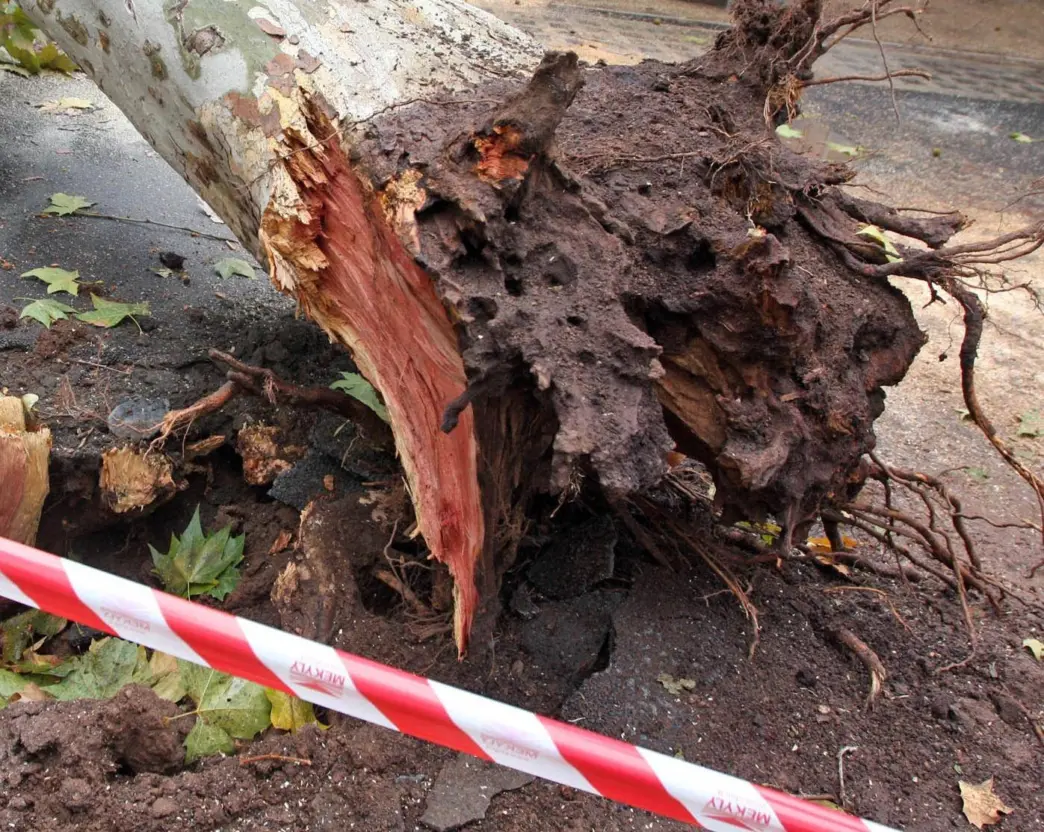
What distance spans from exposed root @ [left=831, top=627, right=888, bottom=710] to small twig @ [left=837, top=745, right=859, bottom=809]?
133 mm

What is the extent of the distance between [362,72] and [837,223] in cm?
122

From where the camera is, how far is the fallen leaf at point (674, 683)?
2059 mm

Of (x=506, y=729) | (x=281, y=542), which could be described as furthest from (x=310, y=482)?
(x=506, y=729)

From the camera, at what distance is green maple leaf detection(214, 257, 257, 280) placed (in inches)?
138

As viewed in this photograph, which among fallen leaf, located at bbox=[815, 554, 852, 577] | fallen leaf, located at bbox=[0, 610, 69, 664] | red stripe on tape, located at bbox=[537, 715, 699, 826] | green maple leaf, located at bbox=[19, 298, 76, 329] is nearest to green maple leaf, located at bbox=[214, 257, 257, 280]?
green maple leaf, located at bbox=[19, 298, 76, 329]

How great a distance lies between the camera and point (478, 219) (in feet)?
5.06

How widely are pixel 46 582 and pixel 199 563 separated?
874 millimetres

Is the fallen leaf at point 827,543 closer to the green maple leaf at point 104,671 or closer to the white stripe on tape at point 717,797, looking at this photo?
the white stripe on tape at point 717,797

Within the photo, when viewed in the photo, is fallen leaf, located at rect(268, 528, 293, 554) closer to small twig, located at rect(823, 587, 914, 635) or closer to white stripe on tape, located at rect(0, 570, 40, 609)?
A: white stripe on tape, located at rect(0, 570, 40, 609)

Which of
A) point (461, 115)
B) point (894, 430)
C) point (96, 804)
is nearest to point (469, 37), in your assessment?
point (461, 115)

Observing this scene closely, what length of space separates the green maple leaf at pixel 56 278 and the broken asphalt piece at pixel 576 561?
2016mm

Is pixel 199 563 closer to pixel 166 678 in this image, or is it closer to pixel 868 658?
pixel 166 678

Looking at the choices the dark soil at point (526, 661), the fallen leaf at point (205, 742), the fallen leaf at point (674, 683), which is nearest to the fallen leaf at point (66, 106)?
the dark soil at point (526, 661)

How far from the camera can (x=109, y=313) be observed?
296 cm
